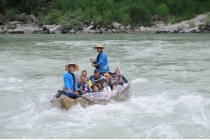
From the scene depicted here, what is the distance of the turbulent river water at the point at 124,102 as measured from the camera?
714 cm

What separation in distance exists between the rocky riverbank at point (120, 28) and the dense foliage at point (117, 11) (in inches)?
22.4

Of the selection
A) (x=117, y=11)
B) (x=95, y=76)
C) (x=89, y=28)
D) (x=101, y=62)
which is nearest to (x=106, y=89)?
(x=95, y=76)

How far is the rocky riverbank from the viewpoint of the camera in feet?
88.5

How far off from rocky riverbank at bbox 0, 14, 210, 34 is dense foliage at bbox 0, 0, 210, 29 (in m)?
0.57

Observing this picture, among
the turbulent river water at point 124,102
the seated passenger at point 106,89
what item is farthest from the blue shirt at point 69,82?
the seated passenger at point 106,89

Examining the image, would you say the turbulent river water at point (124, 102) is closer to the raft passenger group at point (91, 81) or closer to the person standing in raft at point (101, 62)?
the raft passenger group at point (91, 81)

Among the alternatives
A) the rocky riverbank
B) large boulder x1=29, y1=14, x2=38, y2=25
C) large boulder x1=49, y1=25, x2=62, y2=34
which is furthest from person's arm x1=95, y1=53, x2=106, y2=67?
large boulder x1=29, y1=14, x2=38, y2=25

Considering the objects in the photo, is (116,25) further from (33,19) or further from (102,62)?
(102,62)

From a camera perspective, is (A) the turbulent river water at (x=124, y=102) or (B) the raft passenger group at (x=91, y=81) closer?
(A) the turbulent river water at (x=124, y=102)

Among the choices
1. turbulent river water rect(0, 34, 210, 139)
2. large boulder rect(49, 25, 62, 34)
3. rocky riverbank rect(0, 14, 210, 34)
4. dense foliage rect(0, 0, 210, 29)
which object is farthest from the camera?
dense foliage rect(0, 0, 210, 29)

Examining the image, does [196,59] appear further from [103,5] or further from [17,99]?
[103,5]

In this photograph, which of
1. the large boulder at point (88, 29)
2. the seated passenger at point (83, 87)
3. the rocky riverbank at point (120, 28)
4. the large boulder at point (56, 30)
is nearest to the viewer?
the seated passenger at point (83, 87)

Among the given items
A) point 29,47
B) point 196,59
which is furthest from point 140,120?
point 29,47

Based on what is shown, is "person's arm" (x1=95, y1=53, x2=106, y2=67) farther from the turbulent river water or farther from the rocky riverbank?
the rocky riverbank
